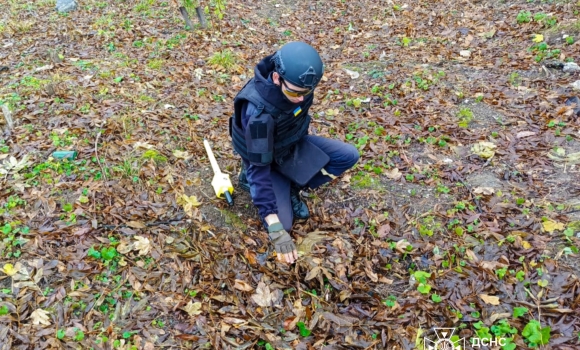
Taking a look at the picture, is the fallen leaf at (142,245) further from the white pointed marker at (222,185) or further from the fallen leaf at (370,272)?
the fallen leaf at (370,272)

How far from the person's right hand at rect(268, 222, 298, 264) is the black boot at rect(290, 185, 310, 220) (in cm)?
57

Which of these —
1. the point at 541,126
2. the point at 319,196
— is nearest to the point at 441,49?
the point at 541,126

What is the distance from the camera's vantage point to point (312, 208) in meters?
3.81

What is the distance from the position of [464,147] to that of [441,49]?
2.64 metres

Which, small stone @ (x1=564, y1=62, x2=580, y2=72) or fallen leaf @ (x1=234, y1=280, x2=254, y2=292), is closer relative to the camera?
fallen leaf @ (x1=234, y1=280, x2=254, y2=292)

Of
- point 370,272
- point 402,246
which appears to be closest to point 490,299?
point 402,246

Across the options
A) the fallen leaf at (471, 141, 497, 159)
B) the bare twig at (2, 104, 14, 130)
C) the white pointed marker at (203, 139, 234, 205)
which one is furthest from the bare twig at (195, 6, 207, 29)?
the fallen leaf at (471, 141, 497, 159)

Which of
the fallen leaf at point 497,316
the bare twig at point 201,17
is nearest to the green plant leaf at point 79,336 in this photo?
the fallen leaf at point 497,316

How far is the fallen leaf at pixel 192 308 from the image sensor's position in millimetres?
2824

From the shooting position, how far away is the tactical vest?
2879 millimetres

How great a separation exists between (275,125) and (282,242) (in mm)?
916

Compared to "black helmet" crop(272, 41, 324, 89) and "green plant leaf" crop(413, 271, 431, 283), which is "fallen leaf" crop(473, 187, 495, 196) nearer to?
"green plant leaf" crop(413, 271, 431, 283)

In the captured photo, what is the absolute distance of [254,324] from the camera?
9.28 feet

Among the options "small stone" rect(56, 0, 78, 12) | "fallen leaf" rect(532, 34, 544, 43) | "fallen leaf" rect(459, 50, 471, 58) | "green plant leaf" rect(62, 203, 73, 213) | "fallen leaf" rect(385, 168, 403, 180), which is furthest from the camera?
"small stone" rect(56, 0, 78, 12)
